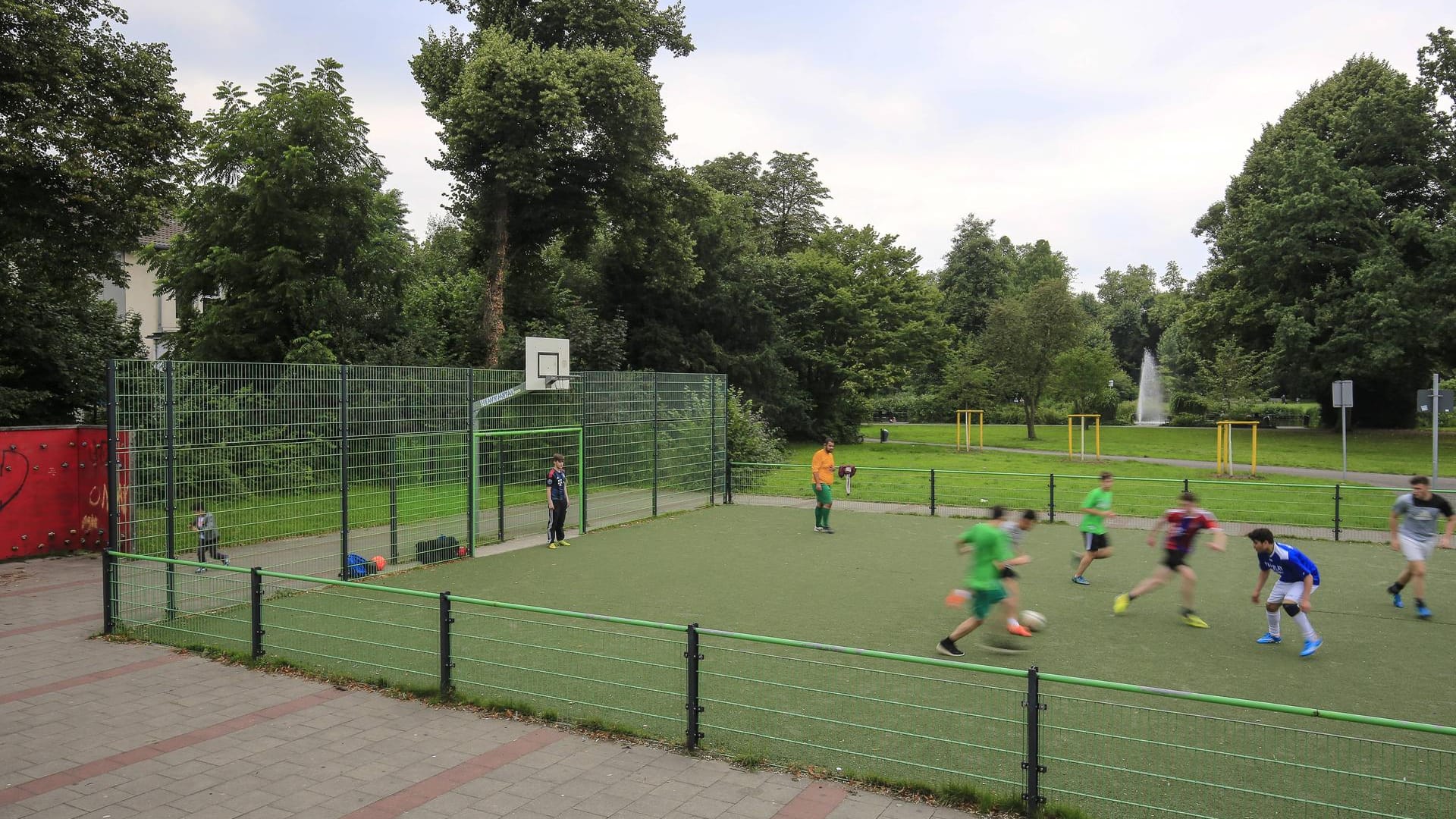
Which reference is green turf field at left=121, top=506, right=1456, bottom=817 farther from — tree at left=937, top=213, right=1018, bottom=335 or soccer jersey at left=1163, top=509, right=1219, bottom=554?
tree at left=937, top=213, right=1018, bottom=335

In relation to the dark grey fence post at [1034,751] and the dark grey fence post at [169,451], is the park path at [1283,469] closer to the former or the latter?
the dark grey fence post at [1034,751]

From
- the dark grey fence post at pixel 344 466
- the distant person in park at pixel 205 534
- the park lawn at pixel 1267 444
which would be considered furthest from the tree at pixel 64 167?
the park lawn at pixel 1267 444

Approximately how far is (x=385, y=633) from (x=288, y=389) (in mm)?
4449

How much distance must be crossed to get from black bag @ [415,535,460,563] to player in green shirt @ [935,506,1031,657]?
8699 millimetres

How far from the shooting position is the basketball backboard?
656 inches

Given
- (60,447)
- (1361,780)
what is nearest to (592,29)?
(60,447)

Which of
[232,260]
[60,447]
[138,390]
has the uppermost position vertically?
[232,260]

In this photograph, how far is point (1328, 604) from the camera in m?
11.6

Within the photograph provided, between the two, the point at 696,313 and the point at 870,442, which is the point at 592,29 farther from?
the point at 870,442

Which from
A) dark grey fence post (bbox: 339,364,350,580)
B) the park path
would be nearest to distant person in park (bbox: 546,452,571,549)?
dark grey fence post (bbox: 339,364,350,580)

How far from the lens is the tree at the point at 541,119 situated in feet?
91.1

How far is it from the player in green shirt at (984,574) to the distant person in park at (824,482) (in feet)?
26.7

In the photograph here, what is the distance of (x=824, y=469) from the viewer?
17.5 metres

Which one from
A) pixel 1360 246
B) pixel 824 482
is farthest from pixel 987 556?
pixel 1360 246
